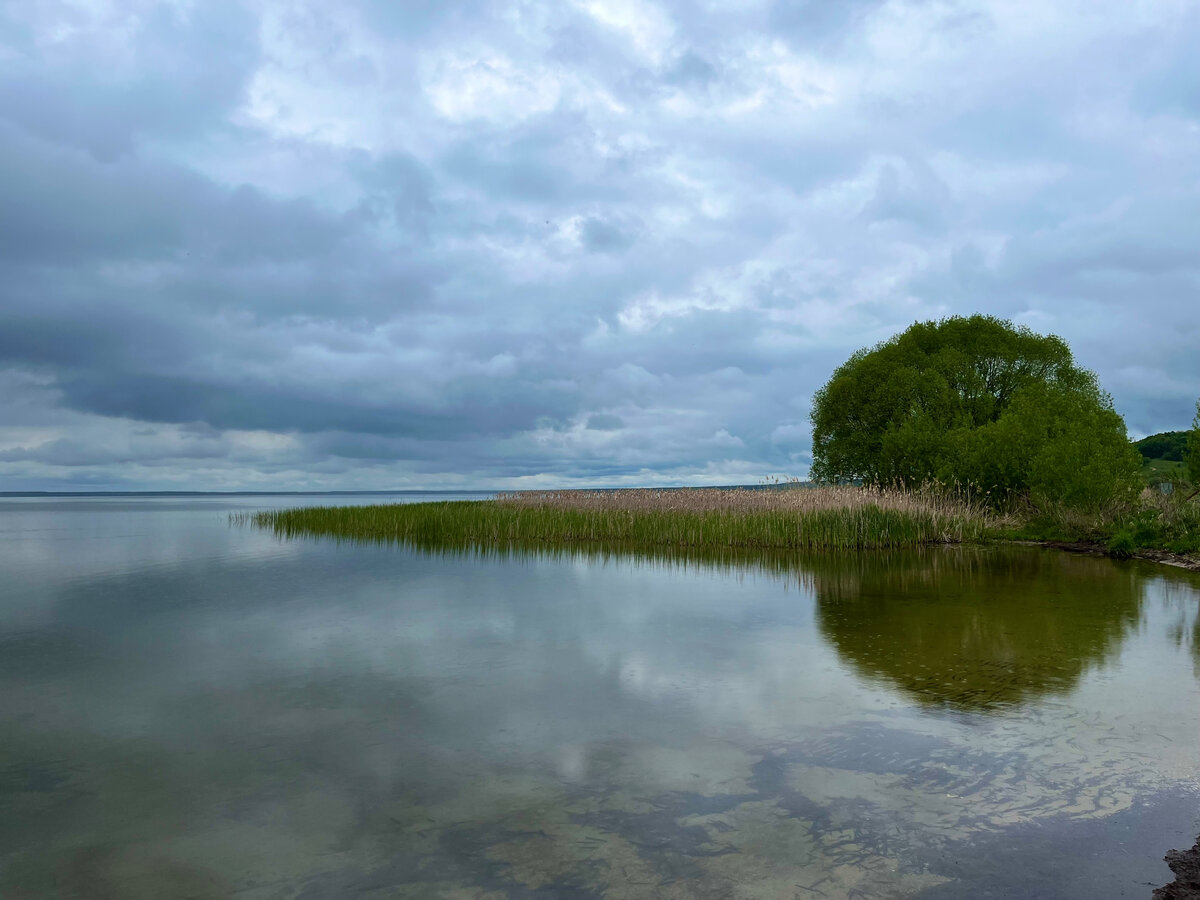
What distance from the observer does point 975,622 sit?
426 inches

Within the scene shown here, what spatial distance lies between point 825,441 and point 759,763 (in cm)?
4255

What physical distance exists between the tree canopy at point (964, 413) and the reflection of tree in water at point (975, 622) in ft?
39.2

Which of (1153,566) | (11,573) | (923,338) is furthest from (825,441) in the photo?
(11,573)

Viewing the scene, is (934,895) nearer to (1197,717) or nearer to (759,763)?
(759,763)

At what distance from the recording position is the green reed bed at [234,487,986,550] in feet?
80.2

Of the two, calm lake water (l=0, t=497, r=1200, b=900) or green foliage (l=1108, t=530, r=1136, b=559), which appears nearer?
calm lake water (l=0, t=497, r=1200, b=900)

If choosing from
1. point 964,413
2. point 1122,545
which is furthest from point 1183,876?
point 964,413

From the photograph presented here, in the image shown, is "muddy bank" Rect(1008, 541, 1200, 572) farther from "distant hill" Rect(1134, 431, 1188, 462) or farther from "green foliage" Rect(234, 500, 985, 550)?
"distant hill" Rect(1134, 431, 1188, 462)

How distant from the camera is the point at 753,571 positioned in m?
17.7

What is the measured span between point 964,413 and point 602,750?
39916 mm

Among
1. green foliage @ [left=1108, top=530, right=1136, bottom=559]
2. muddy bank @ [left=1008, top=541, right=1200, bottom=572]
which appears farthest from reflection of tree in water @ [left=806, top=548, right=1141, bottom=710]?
green foliage @ [left=1108, top=530, right=1136, bottom=559]

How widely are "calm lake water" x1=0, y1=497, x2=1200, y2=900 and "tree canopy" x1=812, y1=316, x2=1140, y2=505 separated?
19.8 meters

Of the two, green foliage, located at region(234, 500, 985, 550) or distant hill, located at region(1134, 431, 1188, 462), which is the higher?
distant hill, located at region(1134, 431, 1188, 462)

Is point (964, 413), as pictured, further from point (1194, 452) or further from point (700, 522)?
point (700, 522)
